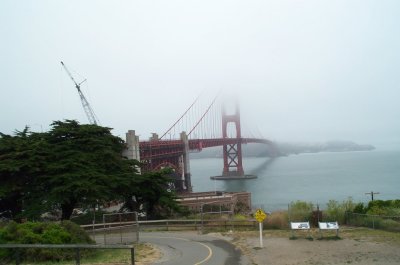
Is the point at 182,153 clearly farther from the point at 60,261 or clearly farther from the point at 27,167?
the point at 60,261

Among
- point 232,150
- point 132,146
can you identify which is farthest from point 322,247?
point 232,150

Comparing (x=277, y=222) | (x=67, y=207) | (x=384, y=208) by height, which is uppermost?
(x=67, y=207)

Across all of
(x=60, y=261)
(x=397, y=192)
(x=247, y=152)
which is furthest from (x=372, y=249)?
(x=247, y=152)

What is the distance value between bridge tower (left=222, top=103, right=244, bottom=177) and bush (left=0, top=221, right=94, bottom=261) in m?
80.8

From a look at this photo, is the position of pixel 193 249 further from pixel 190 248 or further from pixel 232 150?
pixel 232 150

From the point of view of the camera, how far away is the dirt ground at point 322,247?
38.6 feet

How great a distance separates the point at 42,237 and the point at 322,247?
322 inches

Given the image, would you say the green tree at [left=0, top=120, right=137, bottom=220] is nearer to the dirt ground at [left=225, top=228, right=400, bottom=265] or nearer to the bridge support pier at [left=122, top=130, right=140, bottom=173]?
the dirt ground at [left=225, top=228, right=400, bottom=265]

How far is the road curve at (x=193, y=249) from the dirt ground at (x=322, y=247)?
500 millimetres

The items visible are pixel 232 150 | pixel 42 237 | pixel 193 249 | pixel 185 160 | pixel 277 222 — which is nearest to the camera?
pixel 42 237

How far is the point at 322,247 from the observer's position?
44.8 ft

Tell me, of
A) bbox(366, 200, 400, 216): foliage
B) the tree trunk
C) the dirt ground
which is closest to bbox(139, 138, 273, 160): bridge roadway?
Answer: the tree trunk

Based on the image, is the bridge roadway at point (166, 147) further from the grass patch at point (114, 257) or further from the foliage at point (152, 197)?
the grass patch at point (114, 257)

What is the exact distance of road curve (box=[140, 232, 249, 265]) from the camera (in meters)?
12.4
